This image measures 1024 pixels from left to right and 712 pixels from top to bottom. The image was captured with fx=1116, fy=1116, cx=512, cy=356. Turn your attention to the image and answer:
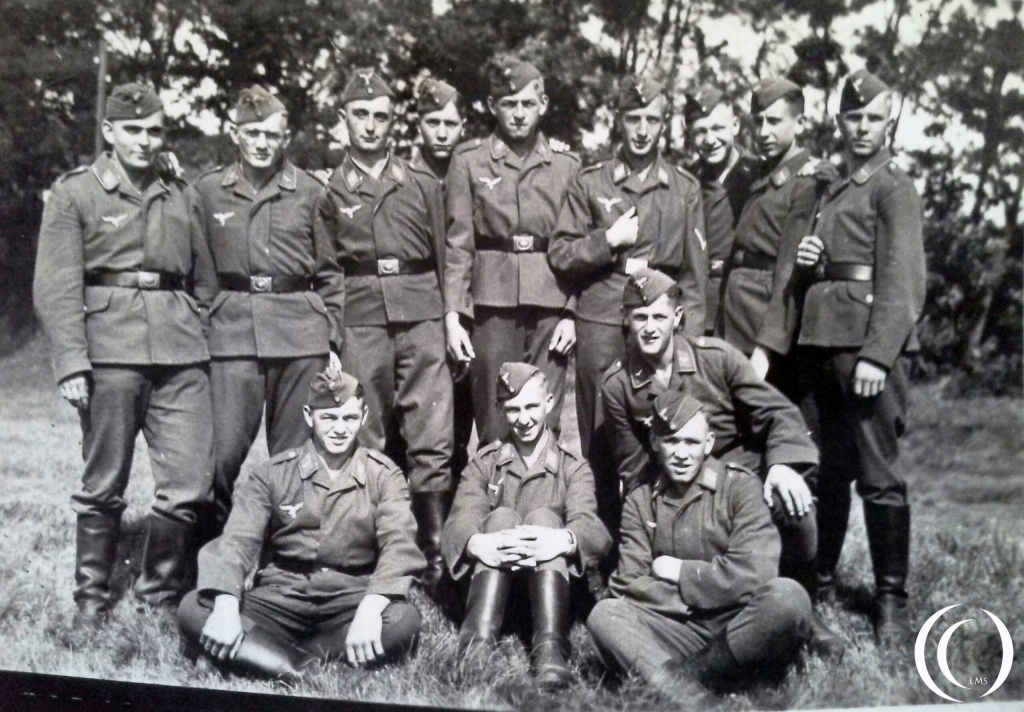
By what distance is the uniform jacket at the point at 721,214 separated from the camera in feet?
14.5

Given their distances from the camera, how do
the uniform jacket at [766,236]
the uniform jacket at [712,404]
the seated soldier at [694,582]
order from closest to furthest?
the seated soldier at [694,582] → the uniform jacket at [712,404] → the uniform jacket at [766,236]

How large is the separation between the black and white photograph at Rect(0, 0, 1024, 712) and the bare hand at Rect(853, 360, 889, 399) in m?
0.01

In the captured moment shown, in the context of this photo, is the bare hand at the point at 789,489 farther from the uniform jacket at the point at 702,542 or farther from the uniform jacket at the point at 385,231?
the uniform jacket at the point at 385,231

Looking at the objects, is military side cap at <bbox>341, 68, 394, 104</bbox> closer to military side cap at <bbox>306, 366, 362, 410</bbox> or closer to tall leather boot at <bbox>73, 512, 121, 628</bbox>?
military side cap at <bbox>306, 366, 362, 410</bbox>

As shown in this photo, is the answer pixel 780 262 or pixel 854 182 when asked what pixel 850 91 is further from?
pixel 780 262

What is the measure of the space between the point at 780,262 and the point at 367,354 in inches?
64.9

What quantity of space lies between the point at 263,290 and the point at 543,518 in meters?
1.42

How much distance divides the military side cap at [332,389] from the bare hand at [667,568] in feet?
4.07

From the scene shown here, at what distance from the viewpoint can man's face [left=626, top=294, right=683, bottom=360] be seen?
159 inches

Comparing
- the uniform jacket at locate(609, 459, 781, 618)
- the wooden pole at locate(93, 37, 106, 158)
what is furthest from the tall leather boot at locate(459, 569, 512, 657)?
the wooden pole at locate(93, 37, 106, 158)

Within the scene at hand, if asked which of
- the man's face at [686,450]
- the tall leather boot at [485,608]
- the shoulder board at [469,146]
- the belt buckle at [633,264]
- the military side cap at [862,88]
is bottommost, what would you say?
Answer: the tall leather boot at [485,608]

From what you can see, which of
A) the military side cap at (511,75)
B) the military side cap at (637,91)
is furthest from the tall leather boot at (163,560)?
the military side cap at (637,91)

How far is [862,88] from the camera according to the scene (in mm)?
4086

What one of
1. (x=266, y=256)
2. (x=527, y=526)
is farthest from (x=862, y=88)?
(x=266, y=256)
